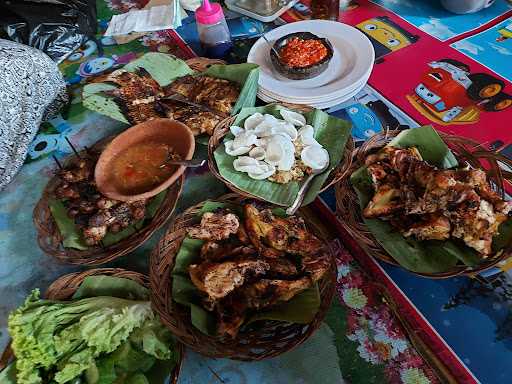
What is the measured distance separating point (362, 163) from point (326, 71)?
0.62m

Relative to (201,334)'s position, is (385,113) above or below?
above

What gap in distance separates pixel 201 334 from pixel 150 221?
0.54 meters

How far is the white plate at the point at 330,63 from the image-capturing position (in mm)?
1740

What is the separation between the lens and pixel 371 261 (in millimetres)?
1361

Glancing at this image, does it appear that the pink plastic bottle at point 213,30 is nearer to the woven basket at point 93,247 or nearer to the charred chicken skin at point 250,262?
the woven basket at point 93,247

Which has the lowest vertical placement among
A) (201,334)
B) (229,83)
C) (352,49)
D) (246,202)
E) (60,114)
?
(60,114)

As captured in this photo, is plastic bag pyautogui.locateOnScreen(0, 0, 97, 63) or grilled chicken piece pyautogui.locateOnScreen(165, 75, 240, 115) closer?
grilled chicken piece pyautogui.locateOnScreen(165, 75, 240, 115)

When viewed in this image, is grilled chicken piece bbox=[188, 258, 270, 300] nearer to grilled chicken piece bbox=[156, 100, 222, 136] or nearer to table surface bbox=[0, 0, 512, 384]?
table surface bbox=[0, 0, 512, 384]

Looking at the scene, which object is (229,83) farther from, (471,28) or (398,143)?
(471,28)

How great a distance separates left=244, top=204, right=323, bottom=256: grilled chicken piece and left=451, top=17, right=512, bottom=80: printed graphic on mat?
1.25 meters

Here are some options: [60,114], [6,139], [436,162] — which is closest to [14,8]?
[60,114]

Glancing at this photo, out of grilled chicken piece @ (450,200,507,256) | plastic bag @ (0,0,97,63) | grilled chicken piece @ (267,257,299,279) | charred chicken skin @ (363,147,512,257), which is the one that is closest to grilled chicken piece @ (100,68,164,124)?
plastic bag @ (0,0,97,63)

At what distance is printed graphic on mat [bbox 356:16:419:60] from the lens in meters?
2.01

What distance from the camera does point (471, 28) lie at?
203 cm
